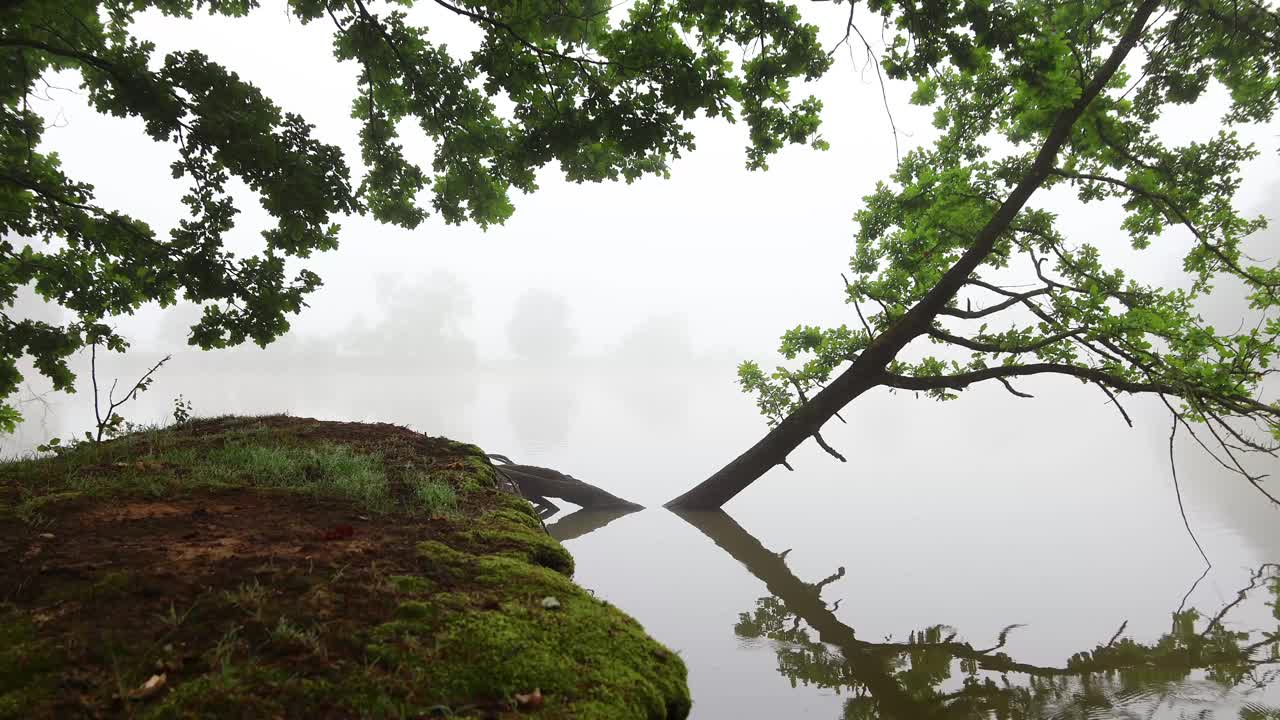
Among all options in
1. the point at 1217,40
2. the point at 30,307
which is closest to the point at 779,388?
the point at 1217,40

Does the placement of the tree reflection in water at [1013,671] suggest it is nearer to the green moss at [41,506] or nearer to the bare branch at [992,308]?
the bare branch at [992,308]

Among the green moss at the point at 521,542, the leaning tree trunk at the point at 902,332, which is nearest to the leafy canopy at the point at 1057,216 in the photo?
the leaning tree trunk at the point at 902,332

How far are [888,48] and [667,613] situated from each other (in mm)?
7405

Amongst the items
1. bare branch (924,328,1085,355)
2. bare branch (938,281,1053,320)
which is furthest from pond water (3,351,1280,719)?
bare branch (938,281,1053,320)

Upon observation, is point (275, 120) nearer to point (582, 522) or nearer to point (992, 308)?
point (582, 522)

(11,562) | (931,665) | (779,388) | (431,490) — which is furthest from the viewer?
(779,388)

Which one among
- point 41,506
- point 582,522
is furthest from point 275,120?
point 582,522

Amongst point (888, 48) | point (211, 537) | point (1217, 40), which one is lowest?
point (211, 537)

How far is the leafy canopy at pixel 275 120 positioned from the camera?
215 inches

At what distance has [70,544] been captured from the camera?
3291 millimetres

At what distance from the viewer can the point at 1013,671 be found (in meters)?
5.80

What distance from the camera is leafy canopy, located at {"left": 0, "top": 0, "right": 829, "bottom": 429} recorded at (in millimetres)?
5473

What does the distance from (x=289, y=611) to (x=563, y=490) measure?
1013 centimetres

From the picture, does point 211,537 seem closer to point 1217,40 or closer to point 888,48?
point 888,48
